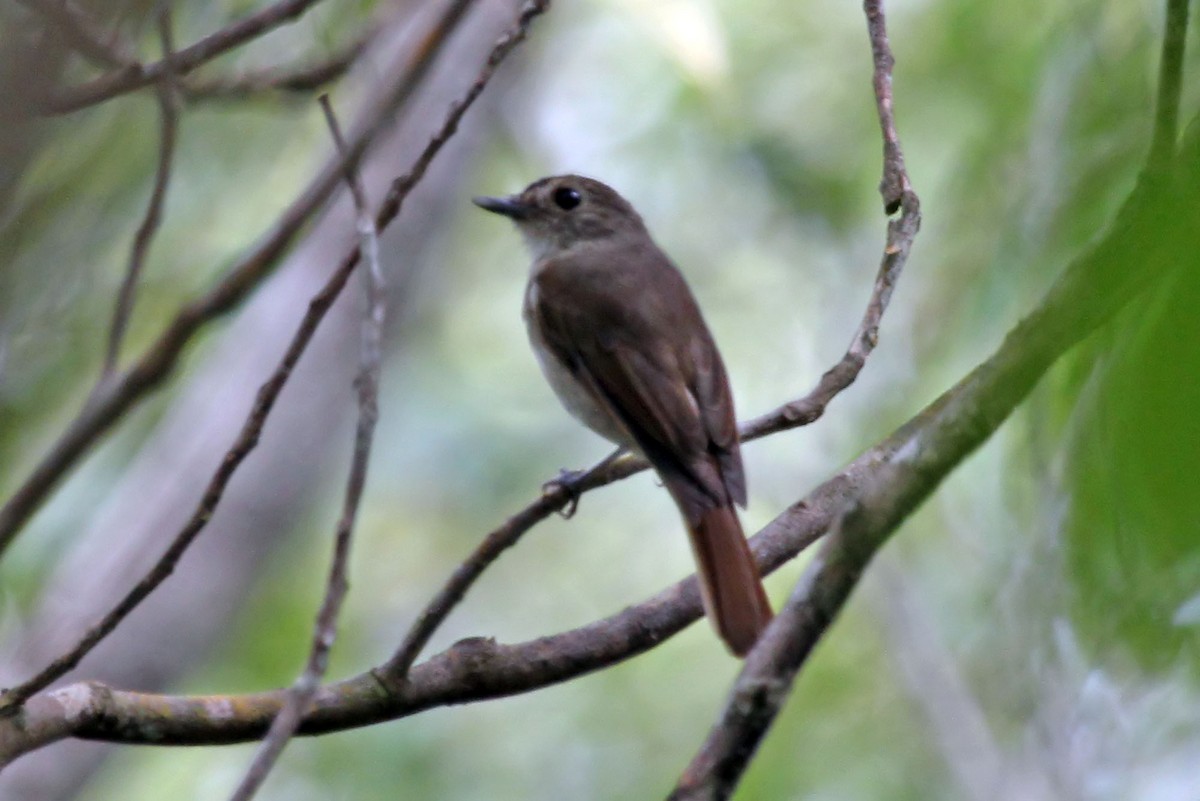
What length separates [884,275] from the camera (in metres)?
3.12

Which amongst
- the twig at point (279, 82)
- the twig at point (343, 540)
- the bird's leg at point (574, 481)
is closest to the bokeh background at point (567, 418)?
the twig at point (279, 82)

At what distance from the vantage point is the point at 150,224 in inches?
84.9

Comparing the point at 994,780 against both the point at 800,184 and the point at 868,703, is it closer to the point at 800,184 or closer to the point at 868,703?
the point at 868,703

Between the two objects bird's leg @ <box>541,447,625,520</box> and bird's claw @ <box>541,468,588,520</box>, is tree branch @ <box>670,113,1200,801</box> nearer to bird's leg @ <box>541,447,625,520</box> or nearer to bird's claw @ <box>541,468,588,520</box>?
bird's claw @ <box>541,468,588,520</box>

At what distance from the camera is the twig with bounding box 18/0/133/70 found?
161 cm

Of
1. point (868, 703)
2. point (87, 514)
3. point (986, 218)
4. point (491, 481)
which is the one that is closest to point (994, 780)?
point (868, 703)

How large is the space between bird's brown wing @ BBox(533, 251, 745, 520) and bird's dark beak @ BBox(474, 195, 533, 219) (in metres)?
0.37

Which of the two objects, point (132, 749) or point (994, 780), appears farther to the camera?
point (132, 749)

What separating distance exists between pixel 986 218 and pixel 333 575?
13.1 feet

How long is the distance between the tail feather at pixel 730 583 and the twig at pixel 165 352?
0.96 m

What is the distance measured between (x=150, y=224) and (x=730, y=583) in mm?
1284

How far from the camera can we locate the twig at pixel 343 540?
1.64 meters

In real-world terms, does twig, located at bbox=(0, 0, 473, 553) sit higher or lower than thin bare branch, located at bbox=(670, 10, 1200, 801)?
higher

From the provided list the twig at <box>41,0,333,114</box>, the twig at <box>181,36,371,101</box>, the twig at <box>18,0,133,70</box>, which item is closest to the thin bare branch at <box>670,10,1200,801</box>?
the twig at <box>18,0,133,70</box>
